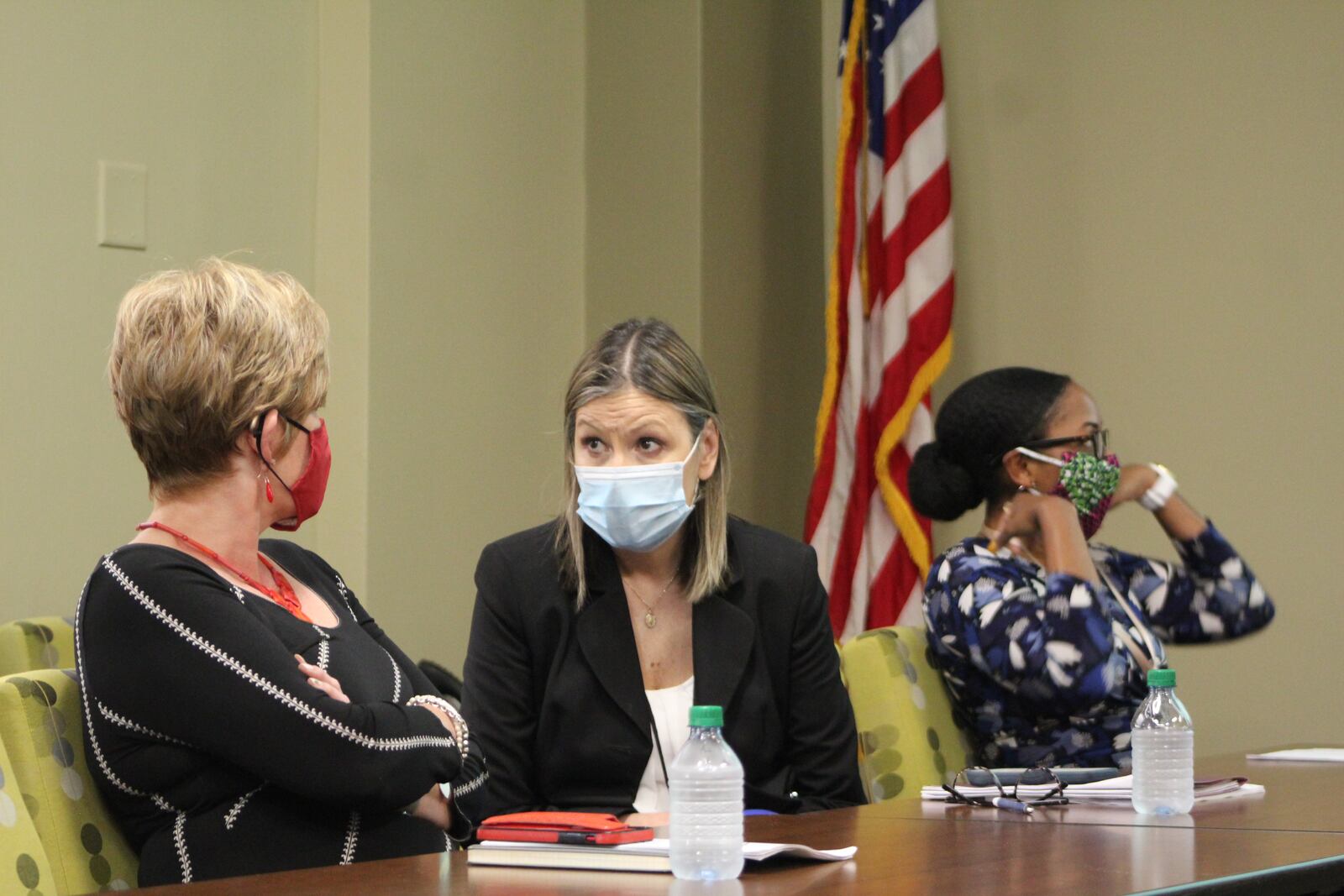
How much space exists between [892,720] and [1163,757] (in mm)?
669

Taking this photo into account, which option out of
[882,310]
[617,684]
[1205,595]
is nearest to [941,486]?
[1205,595]

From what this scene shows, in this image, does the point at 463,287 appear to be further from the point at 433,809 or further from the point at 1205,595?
the point at 433,809

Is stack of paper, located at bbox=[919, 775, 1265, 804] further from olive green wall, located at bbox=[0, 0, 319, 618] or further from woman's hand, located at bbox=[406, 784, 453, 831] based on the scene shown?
olive green wall, located at bbox=[0, 0, 319, 618]

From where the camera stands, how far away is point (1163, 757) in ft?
7.06

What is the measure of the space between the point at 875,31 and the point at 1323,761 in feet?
7.78

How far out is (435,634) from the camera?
4.32 meters

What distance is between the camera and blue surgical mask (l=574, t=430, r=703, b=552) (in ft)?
8.30

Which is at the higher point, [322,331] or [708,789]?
[322,331]

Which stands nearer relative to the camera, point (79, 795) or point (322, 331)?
point (79, 795)

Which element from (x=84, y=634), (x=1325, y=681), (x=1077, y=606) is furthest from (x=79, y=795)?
(x=1325, y=681)

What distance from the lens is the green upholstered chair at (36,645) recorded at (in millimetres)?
2934

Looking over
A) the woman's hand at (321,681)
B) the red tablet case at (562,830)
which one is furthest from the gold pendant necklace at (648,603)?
the red tablet case at (562,830)

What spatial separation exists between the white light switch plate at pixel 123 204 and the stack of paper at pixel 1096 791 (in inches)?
98.3

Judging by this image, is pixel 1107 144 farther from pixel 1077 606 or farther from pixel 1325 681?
pixel 1077 606
